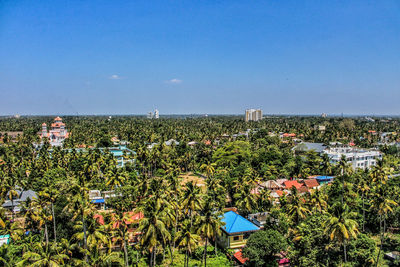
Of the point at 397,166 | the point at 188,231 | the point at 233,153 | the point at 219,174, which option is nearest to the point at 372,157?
the point at 397,166

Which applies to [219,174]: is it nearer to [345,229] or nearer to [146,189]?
[146,189]

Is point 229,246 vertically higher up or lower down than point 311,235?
lower down

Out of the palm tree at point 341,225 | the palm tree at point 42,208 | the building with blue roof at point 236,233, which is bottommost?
the building with blue roof at point 236,233

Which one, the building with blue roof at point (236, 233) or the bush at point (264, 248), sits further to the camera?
the building with blue roof at point (236, 233)

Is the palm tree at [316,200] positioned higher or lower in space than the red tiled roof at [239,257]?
higher

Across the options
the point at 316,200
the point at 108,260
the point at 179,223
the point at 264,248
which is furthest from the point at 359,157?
the point at 108,260

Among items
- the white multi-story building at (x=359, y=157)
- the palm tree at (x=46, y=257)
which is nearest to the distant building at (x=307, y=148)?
the white multi-story building at (x=359, y=157)

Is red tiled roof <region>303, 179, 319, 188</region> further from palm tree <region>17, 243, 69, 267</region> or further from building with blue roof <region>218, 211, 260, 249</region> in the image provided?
palm tree <region>17, 243, 69, 267</region>

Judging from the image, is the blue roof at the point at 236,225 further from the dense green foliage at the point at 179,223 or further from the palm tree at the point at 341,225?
the palm tree at the point at 341,225
